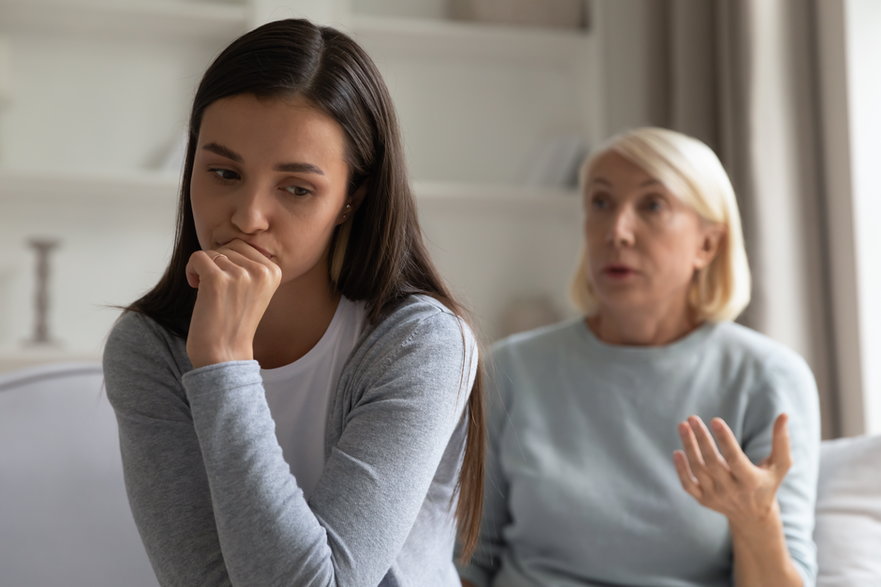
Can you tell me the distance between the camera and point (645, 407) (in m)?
1.57

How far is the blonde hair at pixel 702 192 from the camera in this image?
1.62 metres

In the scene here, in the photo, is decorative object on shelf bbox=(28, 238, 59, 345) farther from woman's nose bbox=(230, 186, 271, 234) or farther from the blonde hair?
woman's nose bbox=(230, 186, 271, 234)

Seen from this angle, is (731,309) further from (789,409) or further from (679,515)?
(679,515)

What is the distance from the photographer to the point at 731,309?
1670 millimetres

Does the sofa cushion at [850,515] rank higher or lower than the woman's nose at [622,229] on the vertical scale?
lower

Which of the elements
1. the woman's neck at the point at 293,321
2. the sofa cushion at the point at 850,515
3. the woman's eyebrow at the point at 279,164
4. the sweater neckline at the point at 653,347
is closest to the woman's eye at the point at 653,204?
the sweater neckline at the point at 653,347

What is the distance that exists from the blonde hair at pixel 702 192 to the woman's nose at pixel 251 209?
85 centimetres

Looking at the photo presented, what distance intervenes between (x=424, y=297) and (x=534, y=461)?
1.78 feet

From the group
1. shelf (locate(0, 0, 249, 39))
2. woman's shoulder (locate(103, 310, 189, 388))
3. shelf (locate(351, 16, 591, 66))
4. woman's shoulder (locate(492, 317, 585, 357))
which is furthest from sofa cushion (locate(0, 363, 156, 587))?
shelf (locate(351, 16, 591, 66))

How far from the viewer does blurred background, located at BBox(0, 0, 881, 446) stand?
2.02 meters

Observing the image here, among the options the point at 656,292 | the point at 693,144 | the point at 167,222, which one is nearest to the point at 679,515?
the point at 656,292

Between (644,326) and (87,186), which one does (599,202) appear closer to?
(644,326)

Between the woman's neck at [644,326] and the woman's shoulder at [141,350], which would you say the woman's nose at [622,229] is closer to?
the woman's neck at [644,326]

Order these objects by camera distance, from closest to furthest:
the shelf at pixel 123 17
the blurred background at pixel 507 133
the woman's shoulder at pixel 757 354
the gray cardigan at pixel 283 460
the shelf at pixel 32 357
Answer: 1. the gray cardigan at pixel 283 460
2. the woman's shoulder at pixel 757 354
3. the blurred background at pixel 507 133
4. the shelf at pixel 32 357
5. the shelf at pixel 123 17
